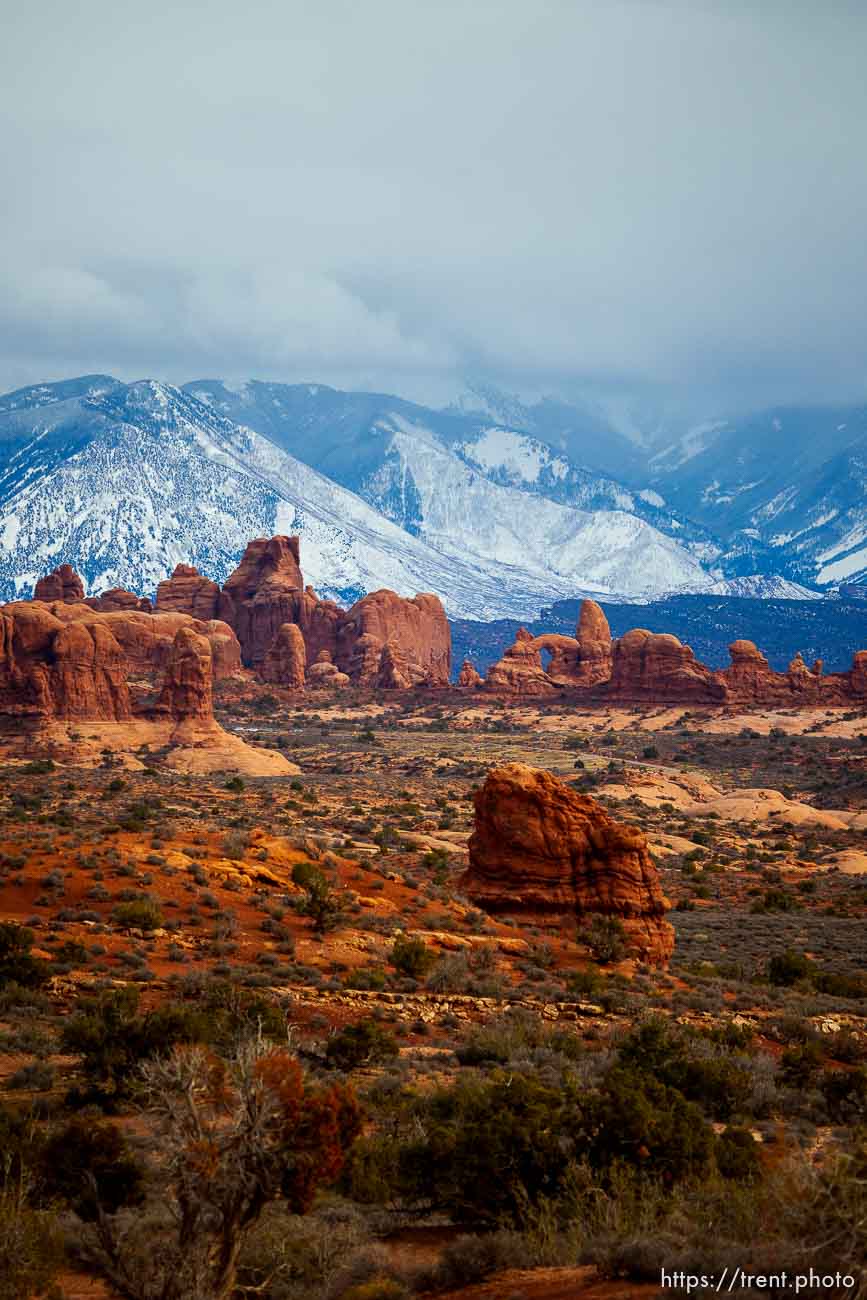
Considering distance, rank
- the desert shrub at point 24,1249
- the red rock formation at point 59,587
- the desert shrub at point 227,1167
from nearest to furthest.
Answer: the desert shrub at point 227,1167, the desert shrub at point 24,1249, the red rock formation at point 59,587

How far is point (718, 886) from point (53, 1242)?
40.0m

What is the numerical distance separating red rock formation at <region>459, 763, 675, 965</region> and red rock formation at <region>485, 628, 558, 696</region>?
9844 centimetres

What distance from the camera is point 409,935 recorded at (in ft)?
91.2

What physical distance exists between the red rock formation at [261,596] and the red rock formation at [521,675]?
3035 centimetres

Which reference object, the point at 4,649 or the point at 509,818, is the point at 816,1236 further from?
the point at 4,649

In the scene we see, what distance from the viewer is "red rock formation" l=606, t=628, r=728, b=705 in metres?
122

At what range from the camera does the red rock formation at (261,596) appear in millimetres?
151375

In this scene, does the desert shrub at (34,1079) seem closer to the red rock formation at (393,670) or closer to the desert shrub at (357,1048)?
the desert shrub at (357,1048)

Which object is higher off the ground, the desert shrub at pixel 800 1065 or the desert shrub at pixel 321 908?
the desert shrub at pixel 321 908

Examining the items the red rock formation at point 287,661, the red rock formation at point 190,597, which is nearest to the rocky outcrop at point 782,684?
the red rock formation at point 287,661

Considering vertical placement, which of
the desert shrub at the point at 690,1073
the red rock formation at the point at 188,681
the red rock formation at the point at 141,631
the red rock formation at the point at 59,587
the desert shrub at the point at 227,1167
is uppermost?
the red rock formation at the point at 59,587

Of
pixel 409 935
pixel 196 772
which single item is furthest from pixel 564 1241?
pixel 196 772

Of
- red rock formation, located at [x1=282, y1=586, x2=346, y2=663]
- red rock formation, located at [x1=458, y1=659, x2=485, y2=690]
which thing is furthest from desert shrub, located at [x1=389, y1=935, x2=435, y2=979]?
red rock formation, located at [x1=282, y1=586, x2=346, y2=663]

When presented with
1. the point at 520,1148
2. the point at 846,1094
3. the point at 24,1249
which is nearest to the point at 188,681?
the point at 846,1094
